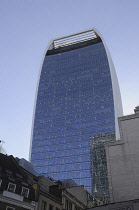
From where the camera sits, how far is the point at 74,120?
17488cm

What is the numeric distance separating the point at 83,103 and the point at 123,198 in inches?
5682

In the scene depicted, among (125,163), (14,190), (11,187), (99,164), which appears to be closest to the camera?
(11,187)

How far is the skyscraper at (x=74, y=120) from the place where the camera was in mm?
156875

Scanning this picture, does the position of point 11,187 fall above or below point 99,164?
below

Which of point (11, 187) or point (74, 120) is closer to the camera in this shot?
point (11, 187)

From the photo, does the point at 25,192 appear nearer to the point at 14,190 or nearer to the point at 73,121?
the point at 14,190

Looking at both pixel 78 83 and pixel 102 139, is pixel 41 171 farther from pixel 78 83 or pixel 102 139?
pixel 78 83

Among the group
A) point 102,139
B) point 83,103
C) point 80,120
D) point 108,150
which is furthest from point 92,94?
point 108,150

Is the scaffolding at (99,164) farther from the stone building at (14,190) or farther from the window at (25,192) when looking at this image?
the window at (25,192)

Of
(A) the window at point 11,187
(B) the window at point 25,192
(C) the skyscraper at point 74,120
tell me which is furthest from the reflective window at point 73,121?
(A) the window at point 11,187

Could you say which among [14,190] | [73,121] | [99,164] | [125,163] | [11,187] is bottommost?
[14,190]

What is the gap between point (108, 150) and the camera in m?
42.9

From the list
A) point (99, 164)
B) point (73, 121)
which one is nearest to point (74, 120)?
point (73, 121)

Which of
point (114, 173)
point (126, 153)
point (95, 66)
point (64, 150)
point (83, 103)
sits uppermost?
point (95, 66)
